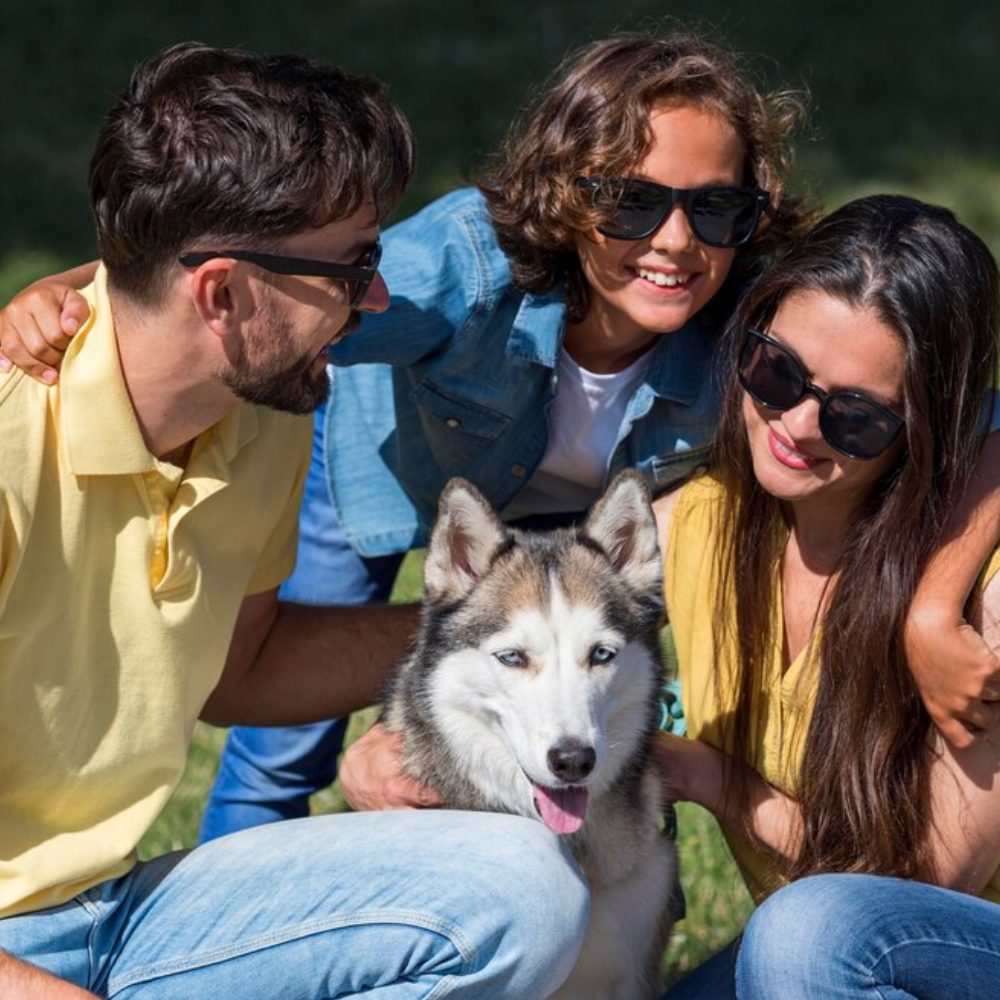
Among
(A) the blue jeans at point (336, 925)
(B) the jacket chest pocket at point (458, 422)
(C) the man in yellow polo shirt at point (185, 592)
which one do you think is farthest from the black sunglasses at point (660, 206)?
(A) the blue jeans at point (336, 925)

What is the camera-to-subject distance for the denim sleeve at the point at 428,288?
11.9ft

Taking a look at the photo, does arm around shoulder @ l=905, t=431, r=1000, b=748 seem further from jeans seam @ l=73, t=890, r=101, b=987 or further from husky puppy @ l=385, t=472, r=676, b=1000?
jeans seam @ l=73, t=890, r=101, b=987

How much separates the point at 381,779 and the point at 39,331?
1209 mm

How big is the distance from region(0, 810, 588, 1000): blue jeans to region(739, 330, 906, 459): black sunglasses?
963 mm

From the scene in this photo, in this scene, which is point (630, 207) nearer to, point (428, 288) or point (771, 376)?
point (428, 288)

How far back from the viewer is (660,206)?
3514 mm

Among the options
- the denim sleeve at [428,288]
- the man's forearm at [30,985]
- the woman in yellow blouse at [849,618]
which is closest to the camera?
the man's forearm at [30,985]

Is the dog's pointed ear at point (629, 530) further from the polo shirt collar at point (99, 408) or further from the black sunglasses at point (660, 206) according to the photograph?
the polo shirt collar at point (99, 408)

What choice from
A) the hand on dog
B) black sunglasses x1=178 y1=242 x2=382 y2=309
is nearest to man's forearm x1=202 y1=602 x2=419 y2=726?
the hand on dog

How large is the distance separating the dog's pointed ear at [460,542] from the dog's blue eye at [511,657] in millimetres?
221

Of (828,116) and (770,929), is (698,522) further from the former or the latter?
(828,116)

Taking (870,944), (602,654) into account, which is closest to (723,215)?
(602,654)

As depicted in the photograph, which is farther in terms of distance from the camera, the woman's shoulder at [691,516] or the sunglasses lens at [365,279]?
the woman's shoulder at [691,516]

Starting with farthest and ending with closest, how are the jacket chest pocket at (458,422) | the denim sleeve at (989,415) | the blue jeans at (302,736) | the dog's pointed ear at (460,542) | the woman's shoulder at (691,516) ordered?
1. the blue jeans at (302,736)
2. the jacket chest pocket at (458,422)
3. the woman's shoulder at (691,516)
4. the dog's pointed ear at (460,542)
5. the denim sleeve at (989,415)
